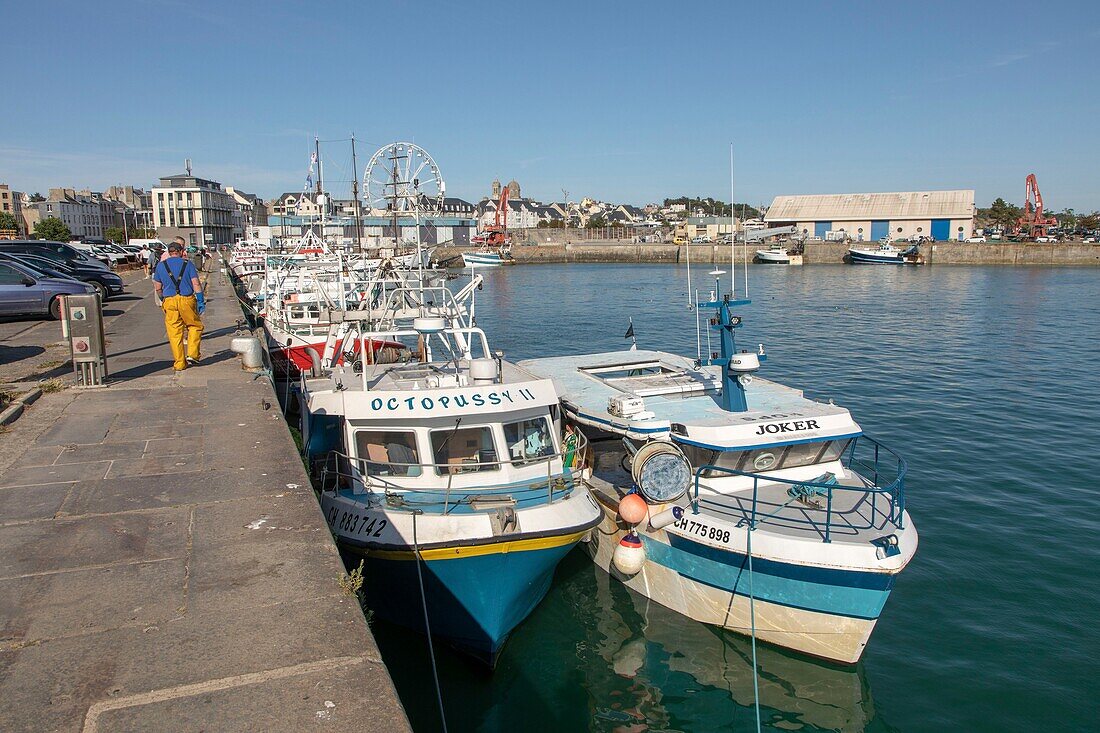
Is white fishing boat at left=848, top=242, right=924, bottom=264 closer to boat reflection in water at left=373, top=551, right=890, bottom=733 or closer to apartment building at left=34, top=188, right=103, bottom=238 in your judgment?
boat reflection in water at left=373, top=551, right=890, bottom=733

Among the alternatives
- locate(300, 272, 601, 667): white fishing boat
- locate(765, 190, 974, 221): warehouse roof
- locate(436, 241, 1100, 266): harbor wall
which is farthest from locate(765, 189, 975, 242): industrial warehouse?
locate(300, 272, 601, 667): white fishing boat

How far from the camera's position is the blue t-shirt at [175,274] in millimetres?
13203

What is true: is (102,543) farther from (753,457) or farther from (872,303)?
(872,303)

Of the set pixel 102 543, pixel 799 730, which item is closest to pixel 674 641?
pixel 799 730

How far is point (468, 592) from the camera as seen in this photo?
9680 millimetres

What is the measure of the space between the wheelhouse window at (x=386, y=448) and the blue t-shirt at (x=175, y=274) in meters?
5.27

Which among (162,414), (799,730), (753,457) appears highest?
(162,414)

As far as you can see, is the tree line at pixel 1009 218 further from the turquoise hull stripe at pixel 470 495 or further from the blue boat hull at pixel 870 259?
the turquoise hull stripe at pixel 470 495

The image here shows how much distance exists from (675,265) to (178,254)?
9535 cm

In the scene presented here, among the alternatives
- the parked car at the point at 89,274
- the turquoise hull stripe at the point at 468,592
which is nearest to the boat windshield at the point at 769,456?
the turquoise hull stripe at the point at 468,592

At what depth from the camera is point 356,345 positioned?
18.6 meters

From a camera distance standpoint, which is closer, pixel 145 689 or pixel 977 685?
pixel 145 689

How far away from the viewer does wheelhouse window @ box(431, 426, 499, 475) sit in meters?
10.6

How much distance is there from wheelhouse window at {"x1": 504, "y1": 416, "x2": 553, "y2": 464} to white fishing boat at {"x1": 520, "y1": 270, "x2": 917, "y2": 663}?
39.5 inches
